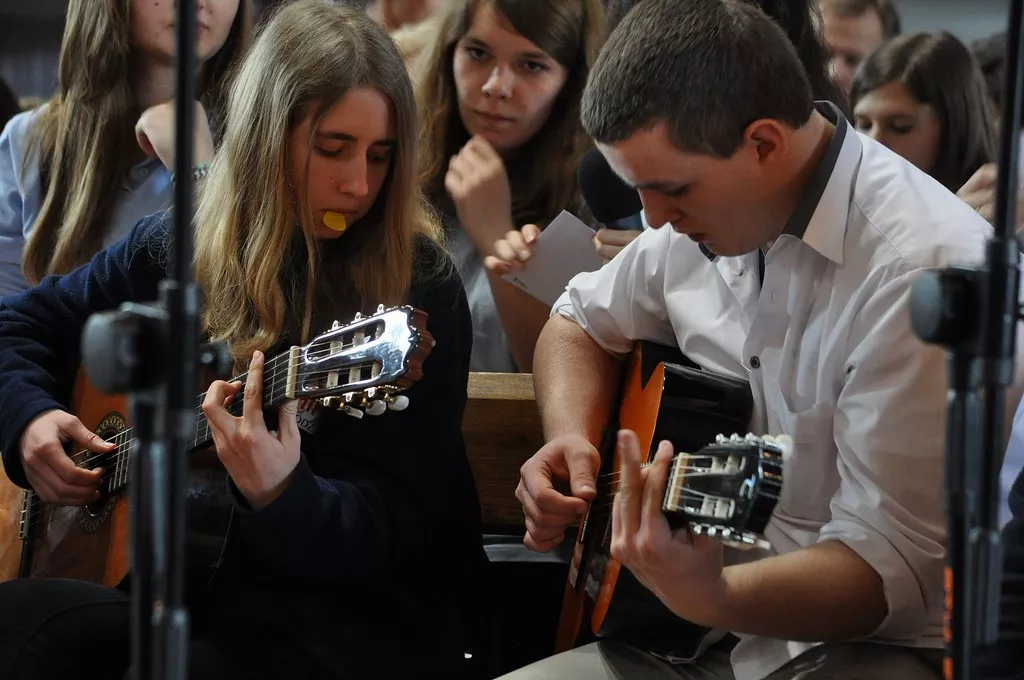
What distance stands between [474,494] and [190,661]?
0.49 meters

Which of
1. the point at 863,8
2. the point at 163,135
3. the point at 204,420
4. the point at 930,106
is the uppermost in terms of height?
the point at 863,8

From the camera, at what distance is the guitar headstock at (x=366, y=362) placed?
5.07 feet

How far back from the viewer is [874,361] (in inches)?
59.6

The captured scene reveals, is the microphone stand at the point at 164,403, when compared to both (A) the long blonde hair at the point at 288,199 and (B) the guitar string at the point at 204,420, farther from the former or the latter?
(A) the long blonde hair at the point at 288,199

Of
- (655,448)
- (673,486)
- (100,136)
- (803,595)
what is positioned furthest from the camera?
(100,136)

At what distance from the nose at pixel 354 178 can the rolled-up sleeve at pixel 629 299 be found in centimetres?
42

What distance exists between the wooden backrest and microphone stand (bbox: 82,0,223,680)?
1.15 meters

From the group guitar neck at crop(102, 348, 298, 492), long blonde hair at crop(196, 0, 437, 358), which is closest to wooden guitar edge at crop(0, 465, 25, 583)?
guitar neck at crop(102, 348, 298, 492)

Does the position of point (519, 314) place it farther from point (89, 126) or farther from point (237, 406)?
point (89, 126)

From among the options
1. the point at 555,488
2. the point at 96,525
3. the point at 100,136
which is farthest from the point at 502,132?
the point at 96,525

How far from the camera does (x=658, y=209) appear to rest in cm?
167

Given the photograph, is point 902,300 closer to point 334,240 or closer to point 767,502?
point 767,502

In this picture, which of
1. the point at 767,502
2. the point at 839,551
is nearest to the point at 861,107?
the point at 839,551

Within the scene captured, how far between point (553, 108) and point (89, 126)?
87cm
